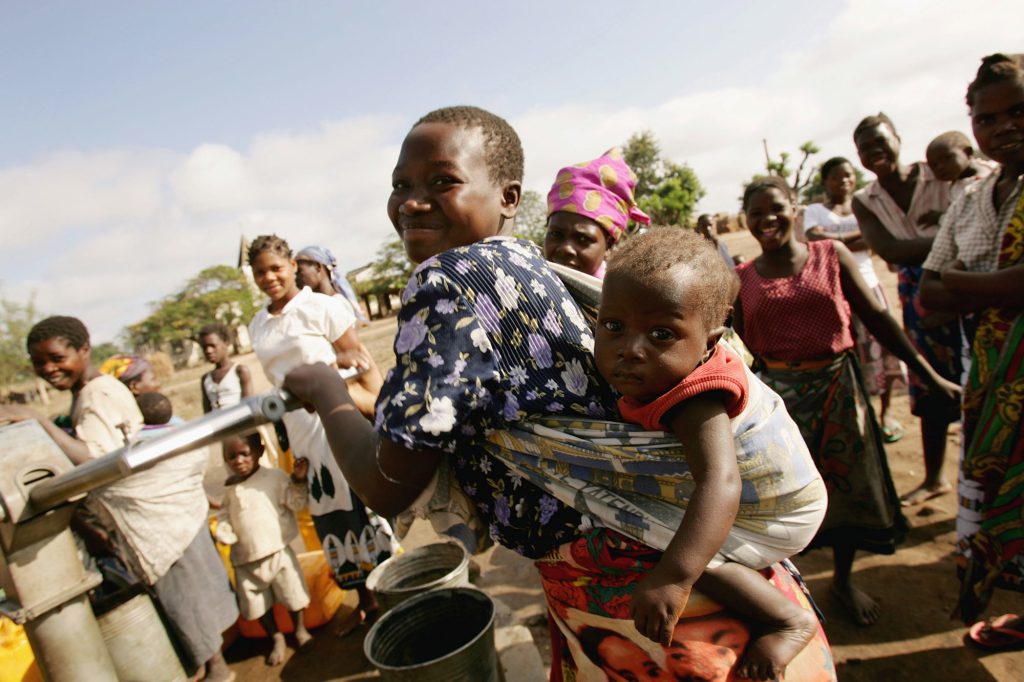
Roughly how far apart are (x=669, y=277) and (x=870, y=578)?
10.3 ft

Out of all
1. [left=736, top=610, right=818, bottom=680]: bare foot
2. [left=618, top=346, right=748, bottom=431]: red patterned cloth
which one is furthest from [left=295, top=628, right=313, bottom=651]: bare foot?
[left=618, top=346, right=748, bottom=431]: red patterned cloth

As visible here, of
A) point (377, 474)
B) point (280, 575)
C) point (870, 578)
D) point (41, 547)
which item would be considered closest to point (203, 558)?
Answer: point (280, 575)

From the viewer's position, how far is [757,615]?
128 centimetres

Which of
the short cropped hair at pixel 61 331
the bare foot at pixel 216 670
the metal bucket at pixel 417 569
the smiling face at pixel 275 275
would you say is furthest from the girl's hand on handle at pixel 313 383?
the bare foot at pixel 216 670

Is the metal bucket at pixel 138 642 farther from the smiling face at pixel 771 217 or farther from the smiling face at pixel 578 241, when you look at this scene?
the smiling face at pixel 771 217

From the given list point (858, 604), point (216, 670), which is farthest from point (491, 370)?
point (216, 670)

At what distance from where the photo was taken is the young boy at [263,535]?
364cm

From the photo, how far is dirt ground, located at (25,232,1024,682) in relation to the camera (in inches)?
104

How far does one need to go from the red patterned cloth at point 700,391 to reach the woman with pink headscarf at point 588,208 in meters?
1.61

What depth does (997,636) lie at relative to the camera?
8.55 feet

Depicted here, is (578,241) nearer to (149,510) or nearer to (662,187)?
(149,510)

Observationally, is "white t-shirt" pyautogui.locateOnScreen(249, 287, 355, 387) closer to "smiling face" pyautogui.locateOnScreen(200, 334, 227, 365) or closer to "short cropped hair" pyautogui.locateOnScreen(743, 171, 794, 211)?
"short cropped hair" pyautogui.locateOnScreen(743, 171, 794, 211)

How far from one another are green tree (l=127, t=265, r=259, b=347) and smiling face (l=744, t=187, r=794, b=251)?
51808 millimetres

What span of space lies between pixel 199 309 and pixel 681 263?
57.1m
